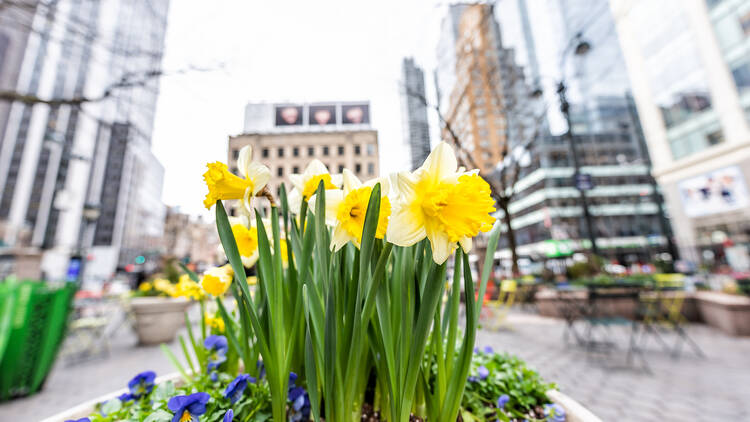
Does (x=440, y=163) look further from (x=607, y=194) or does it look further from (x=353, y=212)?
(x=607, y=194)

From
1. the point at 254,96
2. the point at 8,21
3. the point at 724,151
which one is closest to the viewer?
the point at 254,96

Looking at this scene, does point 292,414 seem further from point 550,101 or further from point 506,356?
point 550,101

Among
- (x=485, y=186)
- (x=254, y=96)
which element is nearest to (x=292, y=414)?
(x=485, y=186)

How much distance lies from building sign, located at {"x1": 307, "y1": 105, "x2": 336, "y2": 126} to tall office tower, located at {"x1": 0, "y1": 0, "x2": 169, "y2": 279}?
1269cm

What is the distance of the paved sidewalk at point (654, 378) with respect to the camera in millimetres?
1932

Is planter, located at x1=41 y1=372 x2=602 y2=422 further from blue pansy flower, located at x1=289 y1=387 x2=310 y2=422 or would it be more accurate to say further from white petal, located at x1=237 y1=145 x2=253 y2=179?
white petal, located at x1=237 y1=145 x2=253 y2=179

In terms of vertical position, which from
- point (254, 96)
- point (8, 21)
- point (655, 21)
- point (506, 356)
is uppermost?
point (655, 21)

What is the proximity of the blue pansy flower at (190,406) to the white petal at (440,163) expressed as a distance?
0.67 meters

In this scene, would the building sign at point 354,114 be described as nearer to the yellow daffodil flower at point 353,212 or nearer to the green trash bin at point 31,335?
the green trash bin at point 31,335

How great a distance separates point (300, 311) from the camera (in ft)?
2.53

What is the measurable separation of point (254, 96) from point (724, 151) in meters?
17.6

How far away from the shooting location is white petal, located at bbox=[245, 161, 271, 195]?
630mm

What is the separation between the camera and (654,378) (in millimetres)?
2574

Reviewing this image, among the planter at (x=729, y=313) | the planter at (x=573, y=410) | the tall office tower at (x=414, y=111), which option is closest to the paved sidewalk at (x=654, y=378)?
the planter at (x=729, y=313)
